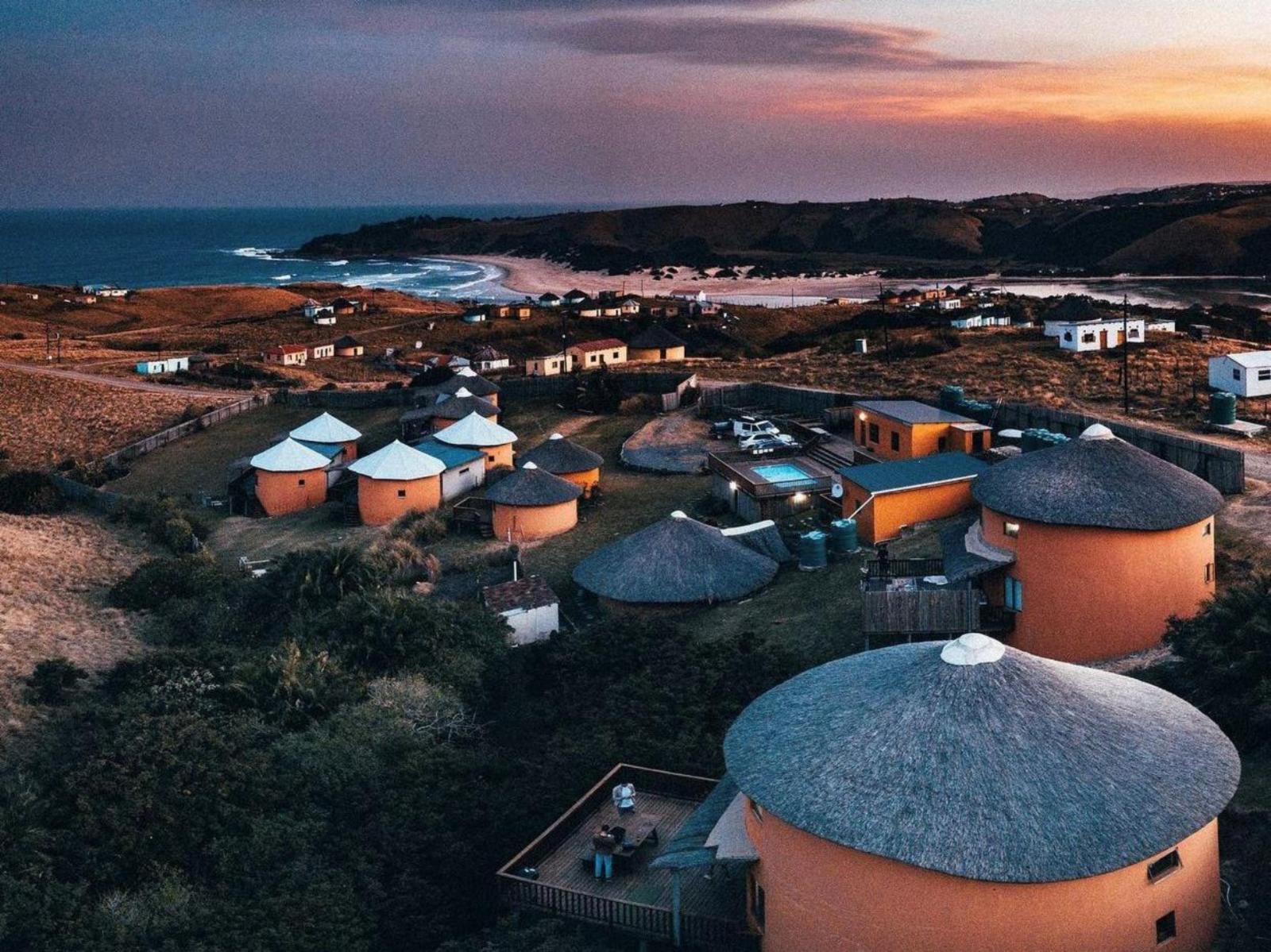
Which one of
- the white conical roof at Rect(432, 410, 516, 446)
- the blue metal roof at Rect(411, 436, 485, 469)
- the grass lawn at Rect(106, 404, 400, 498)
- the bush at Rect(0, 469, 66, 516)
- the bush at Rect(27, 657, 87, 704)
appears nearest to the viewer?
the bush at Rect(27, 657, 87, 704)

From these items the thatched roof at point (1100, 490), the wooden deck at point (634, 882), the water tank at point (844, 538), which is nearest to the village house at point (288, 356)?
the water tank at point (844, 538)

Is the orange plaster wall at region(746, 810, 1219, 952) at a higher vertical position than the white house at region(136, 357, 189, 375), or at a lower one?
lower

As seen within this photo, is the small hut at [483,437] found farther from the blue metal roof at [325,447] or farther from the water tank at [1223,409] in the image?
the water tank at [1223,409]

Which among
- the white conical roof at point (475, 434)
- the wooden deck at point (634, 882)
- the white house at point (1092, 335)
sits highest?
the white house at point (1092, 335)

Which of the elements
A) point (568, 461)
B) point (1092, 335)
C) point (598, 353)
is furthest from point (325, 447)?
point (1092, 335)

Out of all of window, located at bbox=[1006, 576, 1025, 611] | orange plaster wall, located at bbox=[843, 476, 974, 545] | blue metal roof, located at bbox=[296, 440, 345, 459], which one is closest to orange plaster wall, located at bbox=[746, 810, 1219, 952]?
window, located at bbox=[1006, 576, 1025, 611]

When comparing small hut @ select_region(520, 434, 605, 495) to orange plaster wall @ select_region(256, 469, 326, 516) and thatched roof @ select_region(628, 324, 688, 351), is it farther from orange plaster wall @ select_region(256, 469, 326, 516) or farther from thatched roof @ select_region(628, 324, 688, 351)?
thatched roof @ select_region(628, 324, 688, 351)
